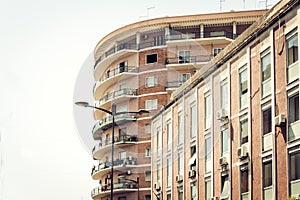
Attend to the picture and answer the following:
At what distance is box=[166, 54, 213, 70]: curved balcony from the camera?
68688 mm

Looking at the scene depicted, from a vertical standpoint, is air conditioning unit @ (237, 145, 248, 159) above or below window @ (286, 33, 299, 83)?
below

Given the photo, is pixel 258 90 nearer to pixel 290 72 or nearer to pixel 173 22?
pixel 290 72

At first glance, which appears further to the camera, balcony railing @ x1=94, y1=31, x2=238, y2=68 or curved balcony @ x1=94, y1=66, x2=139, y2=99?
curved balcony @ x1=94, y1=66, x2=139, y2=99

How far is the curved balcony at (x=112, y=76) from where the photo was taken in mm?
73000

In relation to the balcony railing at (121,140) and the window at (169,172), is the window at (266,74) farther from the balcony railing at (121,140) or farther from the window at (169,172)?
the balcony railing at (121,140)

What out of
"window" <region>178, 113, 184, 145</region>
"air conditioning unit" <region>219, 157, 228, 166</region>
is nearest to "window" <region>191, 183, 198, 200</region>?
"window" <region>178, 113, 184, 145</region>

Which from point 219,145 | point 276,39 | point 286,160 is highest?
point 276,39

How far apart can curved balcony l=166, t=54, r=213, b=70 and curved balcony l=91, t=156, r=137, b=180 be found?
10.3 m

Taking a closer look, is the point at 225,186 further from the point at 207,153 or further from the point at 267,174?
the point at 267,174

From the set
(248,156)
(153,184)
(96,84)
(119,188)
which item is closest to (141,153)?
(119,188)

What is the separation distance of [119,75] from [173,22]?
8.04 m

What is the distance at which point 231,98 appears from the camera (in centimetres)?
3500

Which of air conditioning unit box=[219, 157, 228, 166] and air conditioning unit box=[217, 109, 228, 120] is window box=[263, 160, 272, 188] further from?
air conditioning unit box=[217, 109, 228, 120]

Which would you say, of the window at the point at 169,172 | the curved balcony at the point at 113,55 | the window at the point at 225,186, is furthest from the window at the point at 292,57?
the curved balcony at the point at 113,55
